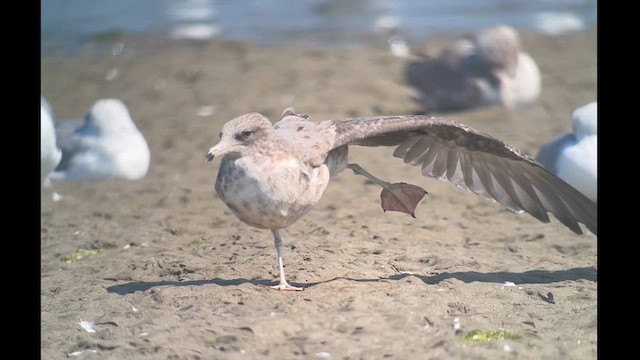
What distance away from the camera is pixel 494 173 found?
7016 mm

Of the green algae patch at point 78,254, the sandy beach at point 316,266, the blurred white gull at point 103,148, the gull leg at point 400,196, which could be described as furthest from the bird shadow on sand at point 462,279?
the blurred white gull at point 103,148

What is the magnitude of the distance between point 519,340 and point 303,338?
46.6 inches

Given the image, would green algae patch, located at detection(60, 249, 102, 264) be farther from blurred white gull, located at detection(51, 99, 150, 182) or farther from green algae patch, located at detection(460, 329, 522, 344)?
green algae patch, located at detection(460, 329, 522, 344)

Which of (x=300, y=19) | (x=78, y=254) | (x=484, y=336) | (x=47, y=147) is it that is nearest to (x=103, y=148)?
(x=47, y=147)

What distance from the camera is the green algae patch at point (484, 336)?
558 centimetres

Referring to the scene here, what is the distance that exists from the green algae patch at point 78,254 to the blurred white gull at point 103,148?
2334 millimetres

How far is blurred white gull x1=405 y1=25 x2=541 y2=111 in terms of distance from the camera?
1231 cm

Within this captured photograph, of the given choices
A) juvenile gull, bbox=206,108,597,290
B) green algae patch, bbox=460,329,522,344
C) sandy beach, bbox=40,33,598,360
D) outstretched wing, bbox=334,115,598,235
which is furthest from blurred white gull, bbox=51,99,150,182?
green algae patch, bbox=460,329,522,344

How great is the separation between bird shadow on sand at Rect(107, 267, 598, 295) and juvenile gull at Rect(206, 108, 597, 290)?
1.02 feet

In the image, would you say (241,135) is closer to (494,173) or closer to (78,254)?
(494,173)

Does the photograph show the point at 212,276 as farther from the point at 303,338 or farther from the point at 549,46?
the point at 549,46

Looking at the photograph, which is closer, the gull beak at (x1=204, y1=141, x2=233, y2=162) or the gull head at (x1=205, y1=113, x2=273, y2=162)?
the gull beak at (x1=204, y1=141, x2=233, y2=162)

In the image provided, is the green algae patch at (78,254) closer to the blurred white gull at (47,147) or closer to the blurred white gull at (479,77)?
the blurred white gull at (47,147)

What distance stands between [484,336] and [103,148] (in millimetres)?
5650
